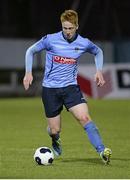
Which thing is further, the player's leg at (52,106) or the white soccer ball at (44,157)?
the player's leg at (52,106)

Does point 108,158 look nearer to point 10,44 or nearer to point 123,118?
point 123,118

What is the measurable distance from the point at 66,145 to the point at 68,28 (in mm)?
3748

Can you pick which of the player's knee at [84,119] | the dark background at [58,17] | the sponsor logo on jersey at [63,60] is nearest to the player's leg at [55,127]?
the player's knee at [84,119]

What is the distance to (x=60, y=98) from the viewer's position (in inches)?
437

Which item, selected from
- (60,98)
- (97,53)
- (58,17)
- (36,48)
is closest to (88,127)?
(60,98)

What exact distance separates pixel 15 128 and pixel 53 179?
8.68m

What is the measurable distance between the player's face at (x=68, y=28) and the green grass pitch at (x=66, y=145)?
1.93m

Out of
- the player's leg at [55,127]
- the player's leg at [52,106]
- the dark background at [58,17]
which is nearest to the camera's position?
the player's leg at [52,106]

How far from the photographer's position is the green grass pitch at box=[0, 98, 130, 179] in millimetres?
9836

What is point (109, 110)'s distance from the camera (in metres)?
24.2

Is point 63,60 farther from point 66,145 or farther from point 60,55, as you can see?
point 66,145

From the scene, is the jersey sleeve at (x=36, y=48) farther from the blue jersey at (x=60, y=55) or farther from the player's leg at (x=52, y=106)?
the player's leg at (x=52, y=106)

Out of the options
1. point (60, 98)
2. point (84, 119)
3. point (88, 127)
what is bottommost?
point (88, 127)

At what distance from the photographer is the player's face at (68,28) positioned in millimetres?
10516
